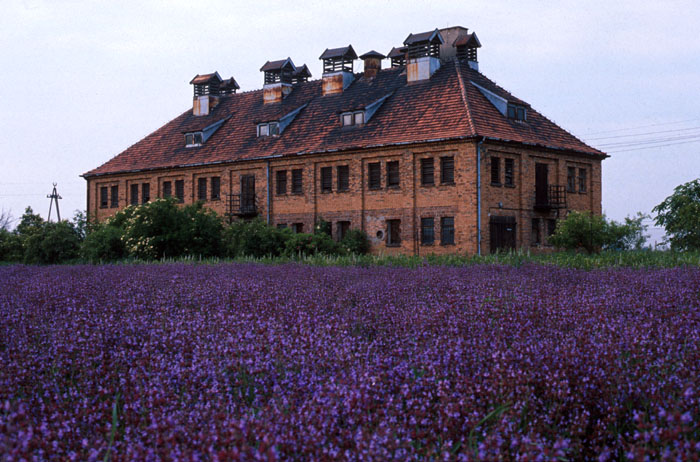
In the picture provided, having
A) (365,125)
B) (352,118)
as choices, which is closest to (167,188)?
(352,118)

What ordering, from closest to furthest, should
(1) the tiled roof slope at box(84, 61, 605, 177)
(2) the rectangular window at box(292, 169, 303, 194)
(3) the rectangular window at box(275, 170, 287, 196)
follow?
(1) the tiled roof slope at box(84, 61, 605, 177)
(2) the rectangular window at box(292, 169, 303, 194)
(3) the rectangular window at box(275, 170, 287, 196)

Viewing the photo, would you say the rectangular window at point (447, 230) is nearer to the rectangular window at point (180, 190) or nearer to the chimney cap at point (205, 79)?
the rectangular window at point (180, 190)

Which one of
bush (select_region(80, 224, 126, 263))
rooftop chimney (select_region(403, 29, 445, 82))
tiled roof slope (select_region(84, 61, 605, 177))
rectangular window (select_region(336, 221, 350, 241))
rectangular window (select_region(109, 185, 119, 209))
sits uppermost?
rooftop chimney (select_region(403, 29, 445, 82))

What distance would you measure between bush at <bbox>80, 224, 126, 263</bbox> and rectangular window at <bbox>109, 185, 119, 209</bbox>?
13.9 meters

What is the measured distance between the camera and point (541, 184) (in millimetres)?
37000

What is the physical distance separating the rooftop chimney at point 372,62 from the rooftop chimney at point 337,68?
711 millimetres

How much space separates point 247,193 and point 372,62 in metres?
8.89

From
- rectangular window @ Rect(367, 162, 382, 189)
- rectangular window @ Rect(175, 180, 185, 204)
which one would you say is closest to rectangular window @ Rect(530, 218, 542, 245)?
rectangular window @ Rect(367, 162, 382, 189)

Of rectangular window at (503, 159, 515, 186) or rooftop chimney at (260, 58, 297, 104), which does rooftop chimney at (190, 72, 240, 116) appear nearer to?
rooftop chimney at (260, 58, 297, 104)

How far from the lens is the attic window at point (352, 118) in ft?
124

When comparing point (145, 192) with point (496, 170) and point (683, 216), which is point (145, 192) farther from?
point (683, 216)

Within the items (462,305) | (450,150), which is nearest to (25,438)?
(462,305)

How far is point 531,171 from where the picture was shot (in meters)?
36.4

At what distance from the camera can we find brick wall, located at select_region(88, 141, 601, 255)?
33969mm
